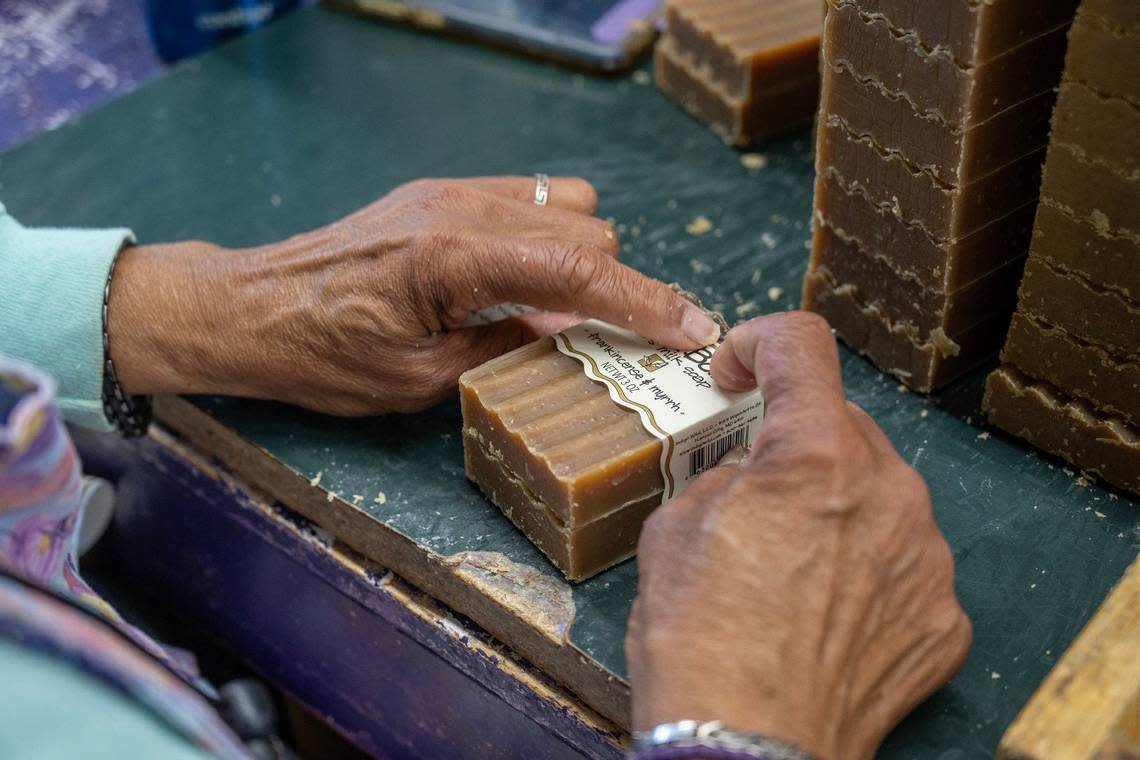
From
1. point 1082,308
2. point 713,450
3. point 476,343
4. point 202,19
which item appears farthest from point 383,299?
point 202,19

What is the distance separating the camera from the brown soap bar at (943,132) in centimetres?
108

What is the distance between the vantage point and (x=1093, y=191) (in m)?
0.99

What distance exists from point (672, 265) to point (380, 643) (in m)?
0.61

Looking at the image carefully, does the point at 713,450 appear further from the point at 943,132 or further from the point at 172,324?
the point at 172,324

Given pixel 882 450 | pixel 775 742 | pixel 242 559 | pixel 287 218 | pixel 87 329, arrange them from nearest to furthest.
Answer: pixel 775 742
pixel 882 450
pixel 87 329
pixel 242 559
pixel 287 218

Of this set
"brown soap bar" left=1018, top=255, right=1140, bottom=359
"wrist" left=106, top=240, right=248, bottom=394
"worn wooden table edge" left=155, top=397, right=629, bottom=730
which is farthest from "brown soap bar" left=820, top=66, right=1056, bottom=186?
"wrist" left=106, top=240, right=248, bottom=394

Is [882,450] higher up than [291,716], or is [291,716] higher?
[882,450]

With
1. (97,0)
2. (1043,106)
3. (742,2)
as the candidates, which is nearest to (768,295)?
(1043,106)

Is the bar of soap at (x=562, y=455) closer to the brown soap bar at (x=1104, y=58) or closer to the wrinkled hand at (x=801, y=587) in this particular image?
the wrinkled hand at (x=801, y=587)

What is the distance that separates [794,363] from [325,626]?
0.70 meters

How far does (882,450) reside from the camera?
96 cm

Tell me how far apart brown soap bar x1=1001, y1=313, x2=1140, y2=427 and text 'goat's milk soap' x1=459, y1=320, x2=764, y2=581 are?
0.29 m

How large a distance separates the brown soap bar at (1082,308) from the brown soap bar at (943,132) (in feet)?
0.36

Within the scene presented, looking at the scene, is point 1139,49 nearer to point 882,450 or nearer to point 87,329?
point 882,450
